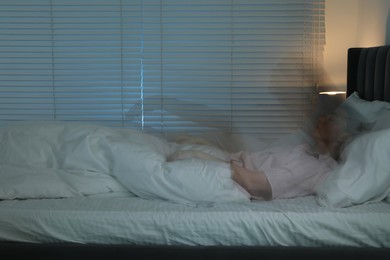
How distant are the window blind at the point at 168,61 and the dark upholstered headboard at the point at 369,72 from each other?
1.19ft

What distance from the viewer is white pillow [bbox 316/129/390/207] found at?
1697mm

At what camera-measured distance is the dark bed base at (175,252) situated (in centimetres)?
155

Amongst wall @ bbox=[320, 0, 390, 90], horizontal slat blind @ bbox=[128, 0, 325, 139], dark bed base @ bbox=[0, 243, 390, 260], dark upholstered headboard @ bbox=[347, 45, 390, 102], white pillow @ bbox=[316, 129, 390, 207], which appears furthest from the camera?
horizontal slat blind @ bbox=[128, 0, 325, 139]

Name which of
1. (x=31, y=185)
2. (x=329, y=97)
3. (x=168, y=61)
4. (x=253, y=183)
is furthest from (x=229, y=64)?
(x=31, y=185)

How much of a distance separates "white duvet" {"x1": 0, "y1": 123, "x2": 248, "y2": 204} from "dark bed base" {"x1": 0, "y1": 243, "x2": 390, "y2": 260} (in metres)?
0.21

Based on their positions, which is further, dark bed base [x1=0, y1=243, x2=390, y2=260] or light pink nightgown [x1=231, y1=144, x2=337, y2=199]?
light pink nightgown [x1=231, y1=144, x2=337, y2=199]

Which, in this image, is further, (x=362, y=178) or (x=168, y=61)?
(x=168, y=61)

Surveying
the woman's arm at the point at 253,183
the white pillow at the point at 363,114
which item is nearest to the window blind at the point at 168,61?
the white pillow at the point at 363,114

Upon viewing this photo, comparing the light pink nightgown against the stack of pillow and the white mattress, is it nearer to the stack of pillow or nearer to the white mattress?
the stack of pillow

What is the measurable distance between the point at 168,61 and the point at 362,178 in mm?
1890

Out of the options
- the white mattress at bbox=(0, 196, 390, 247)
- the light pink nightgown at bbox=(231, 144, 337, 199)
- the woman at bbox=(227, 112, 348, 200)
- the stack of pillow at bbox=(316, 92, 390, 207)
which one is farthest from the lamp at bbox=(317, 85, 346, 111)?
the white mattress at bbox=(0, 196, 390, 247)

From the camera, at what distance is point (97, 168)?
1.88 metres

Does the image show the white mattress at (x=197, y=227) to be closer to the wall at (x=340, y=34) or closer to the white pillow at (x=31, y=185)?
the white pillow at (x=31, y=185)

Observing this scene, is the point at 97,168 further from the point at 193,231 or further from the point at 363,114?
the point at 363,114
